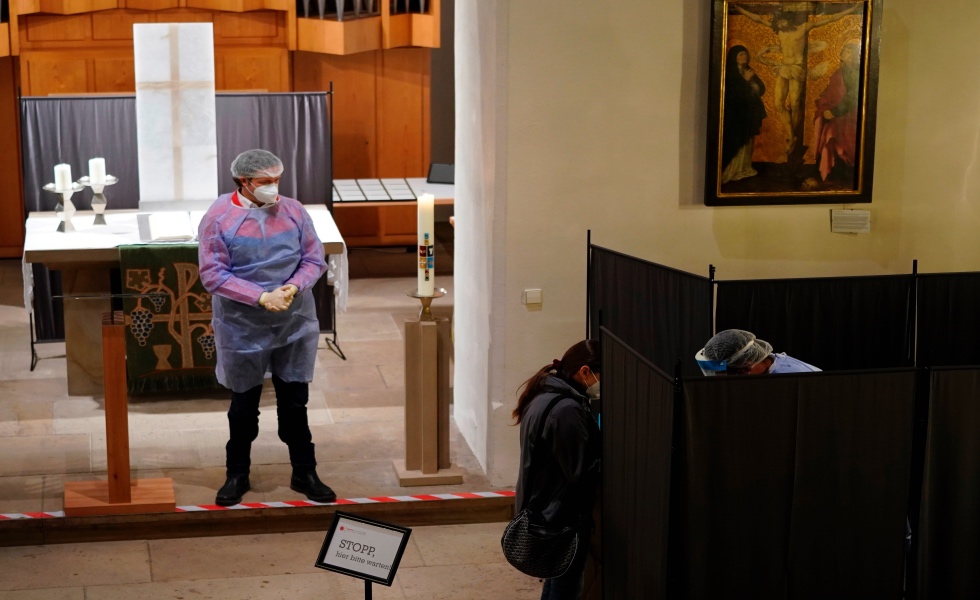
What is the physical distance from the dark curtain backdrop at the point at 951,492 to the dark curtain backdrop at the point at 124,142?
232 inches

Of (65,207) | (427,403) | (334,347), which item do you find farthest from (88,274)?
(427,403)

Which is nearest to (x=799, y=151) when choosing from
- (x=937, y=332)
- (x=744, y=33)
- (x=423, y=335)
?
(x=744, y=33)

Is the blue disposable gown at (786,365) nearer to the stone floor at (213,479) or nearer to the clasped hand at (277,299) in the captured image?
the stone floor at (213,479)

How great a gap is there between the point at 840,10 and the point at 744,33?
1.84ft

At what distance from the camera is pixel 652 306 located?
6.04m

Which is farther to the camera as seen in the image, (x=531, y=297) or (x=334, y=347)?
(x=334, y=347)

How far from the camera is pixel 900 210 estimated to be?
7.16 meters

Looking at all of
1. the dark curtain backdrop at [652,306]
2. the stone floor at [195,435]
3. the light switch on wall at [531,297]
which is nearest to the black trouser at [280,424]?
the stone floor at [195,435]

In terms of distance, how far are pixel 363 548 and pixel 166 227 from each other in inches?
173

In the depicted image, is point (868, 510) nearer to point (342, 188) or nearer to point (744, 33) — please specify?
point (744, 33)

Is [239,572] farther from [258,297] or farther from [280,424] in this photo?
[258,297]

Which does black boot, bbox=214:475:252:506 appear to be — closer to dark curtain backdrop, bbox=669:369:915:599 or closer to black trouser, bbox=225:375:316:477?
black trouser, bbox=225:375:316:477

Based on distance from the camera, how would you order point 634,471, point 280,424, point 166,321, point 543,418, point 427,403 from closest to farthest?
point 634,471 < point 543,418 < point 280,424 < point 427,403 < point 166,321

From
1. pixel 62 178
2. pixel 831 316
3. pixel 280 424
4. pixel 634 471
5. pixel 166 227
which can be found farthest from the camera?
pixel 62 178
